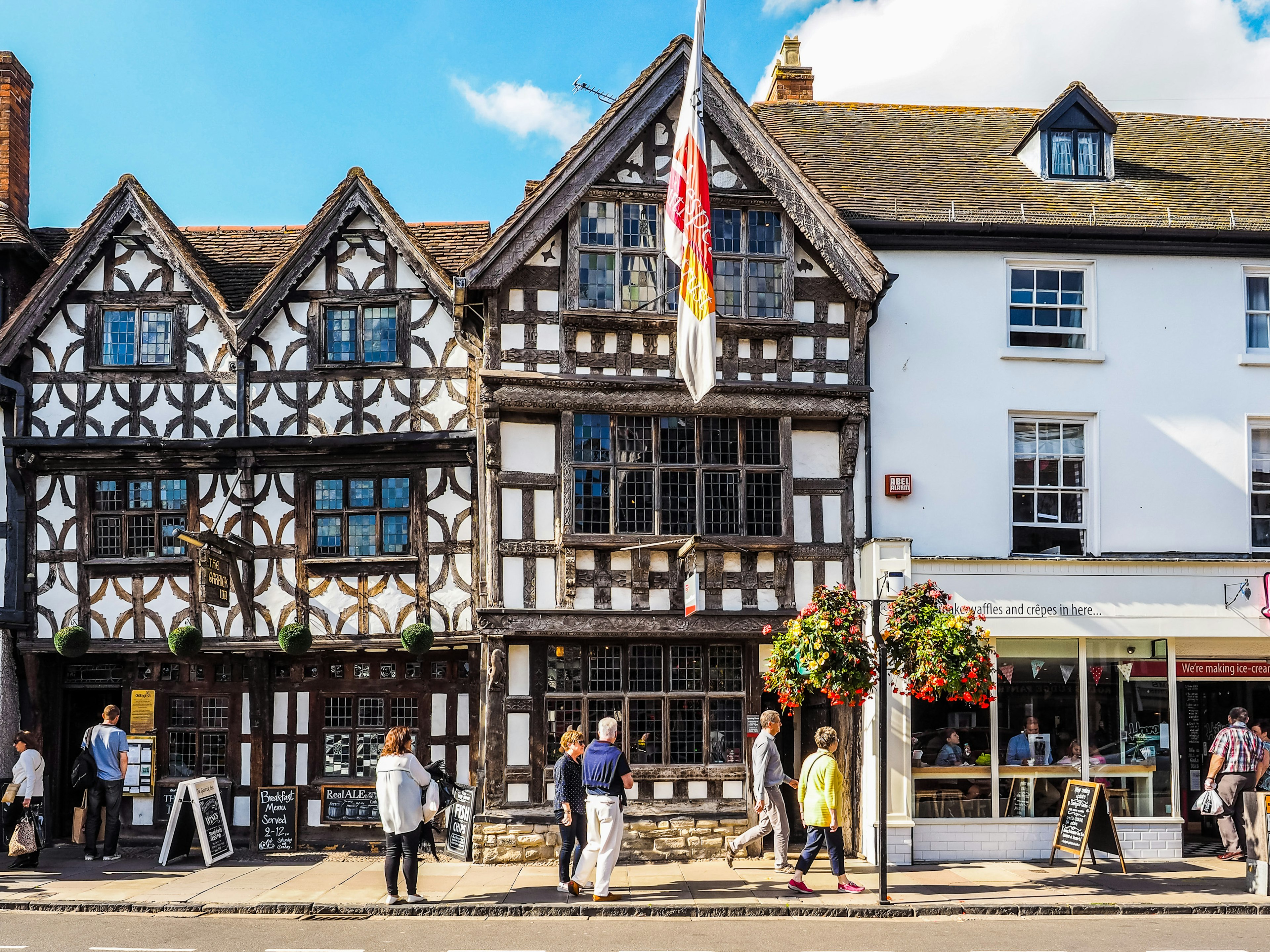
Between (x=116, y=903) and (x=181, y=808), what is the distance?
7.25 ft

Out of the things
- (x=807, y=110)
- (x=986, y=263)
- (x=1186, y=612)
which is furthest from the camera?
(x=807, y=110)

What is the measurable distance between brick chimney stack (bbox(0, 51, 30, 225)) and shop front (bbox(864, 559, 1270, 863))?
1453cm

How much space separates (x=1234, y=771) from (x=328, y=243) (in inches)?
545

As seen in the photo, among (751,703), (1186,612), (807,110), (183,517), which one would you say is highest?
(807,110)

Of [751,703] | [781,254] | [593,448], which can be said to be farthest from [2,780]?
[781,254]

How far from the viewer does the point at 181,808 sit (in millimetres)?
14398

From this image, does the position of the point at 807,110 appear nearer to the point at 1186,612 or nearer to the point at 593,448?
the point at 593,448

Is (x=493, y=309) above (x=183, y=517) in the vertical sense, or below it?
above

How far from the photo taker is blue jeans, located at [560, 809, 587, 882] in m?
→ 12.8

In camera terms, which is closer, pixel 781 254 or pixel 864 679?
pixel 864 679

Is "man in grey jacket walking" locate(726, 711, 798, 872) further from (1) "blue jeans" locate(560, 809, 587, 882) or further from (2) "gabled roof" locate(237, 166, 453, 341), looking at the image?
(2) "gabled roof" locate(237, 166, 453, 341)

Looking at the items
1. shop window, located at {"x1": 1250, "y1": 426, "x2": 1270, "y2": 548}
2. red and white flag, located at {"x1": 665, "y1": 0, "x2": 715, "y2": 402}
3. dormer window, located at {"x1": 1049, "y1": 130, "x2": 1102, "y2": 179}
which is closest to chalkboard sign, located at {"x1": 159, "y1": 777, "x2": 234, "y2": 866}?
red and white flag, located at {"x1": 665, "y1": 0, "x2": 715, "y2": 402}

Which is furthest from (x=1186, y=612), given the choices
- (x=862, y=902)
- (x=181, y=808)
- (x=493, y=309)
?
(x=181, y=808)

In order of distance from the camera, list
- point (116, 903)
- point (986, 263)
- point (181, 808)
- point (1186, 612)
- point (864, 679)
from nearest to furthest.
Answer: point (116, 903) < point (864, 679) < point (181, 808) < point (1186, 612) < point (986, 263)
